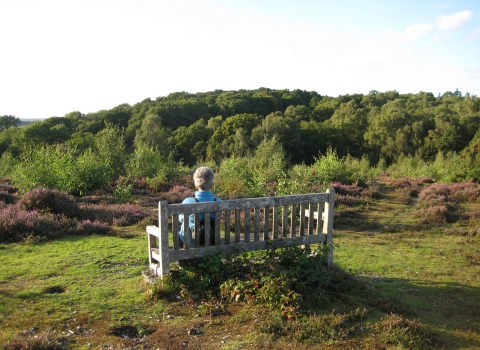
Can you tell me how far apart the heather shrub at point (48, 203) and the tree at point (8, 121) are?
71862 millimetres

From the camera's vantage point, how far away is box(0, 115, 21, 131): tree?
7325 centimetres

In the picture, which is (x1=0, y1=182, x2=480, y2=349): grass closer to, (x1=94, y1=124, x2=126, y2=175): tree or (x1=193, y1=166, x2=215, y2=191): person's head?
(x1=193, y1=166, x2=215, y2=191): person's head

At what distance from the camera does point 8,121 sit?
243ft

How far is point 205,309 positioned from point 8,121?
268 ft

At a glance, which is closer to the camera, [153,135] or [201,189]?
[201,189]

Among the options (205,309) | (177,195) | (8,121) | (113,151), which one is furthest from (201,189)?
(8,121)

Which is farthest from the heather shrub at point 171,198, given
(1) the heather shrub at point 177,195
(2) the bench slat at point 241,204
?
(2) the bench slat at point 241,204

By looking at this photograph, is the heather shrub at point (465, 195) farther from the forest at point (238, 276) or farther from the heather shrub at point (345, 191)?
the heather shrub at point (345, 191)

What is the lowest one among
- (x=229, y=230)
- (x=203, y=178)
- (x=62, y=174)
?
(x=62, y=174)

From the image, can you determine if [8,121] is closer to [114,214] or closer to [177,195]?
[177,195]

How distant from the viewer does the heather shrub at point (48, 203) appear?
10.9m

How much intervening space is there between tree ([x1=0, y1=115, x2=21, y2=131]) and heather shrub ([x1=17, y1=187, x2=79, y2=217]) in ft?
236

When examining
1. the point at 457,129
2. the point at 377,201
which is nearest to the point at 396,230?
the point at 377,201

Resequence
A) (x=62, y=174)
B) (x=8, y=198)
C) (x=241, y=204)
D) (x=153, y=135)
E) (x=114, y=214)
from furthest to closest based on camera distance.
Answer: (x=153, y=135), (x=62, y=174), (x=8, y=198), (x=114, y=214), (x=241, y=204)
